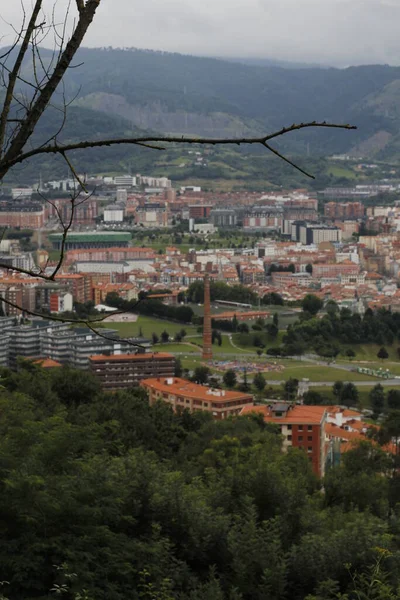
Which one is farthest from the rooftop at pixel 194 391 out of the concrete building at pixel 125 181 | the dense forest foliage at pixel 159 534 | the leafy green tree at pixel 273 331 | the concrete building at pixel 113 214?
the concrete building at pixel 125 181

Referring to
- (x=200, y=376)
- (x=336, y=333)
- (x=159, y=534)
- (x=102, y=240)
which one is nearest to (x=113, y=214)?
(x=102, y=240)

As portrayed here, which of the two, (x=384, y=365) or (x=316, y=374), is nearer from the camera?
(x=316, y=374)

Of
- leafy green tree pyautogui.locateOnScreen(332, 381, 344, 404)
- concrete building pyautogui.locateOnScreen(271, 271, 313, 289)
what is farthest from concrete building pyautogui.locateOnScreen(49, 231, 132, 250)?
leafy green tree pyautogui.locateOnScreen(332, 381, 344, 404)

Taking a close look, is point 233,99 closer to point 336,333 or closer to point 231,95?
point 231,95

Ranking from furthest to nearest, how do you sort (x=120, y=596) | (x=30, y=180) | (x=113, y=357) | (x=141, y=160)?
(x=141, y=160), (x=30, y=180), (x=113, y=357), (x=120, y=596)

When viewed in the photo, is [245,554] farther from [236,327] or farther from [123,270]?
[123,270]

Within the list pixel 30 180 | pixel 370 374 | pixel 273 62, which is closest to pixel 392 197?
pixel 30 180

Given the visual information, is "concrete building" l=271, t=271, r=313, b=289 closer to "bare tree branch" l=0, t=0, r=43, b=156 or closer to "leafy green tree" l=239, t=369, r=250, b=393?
"leafy green tree" l=239, t=369, r=250, b=393

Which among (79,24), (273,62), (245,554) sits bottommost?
(245,554)
